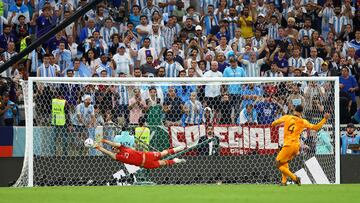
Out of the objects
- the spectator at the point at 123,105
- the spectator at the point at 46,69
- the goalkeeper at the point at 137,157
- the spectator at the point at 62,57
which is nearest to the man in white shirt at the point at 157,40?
the spectator at the point at 62,57

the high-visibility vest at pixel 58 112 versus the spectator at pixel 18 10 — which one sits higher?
the spectator at pixel 18 10

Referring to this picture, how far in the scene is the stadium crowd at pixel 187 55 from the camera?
22406 millimetres

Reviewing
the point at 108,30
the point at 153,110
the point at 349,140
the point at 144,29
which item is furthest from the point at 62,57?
the point at 349,140

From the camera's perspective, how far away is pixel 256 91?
22656 millimetres

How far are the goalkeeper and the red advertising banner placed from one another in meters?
1.72

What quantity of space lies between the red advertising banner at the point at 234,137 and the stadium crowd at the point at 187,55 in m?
0.18

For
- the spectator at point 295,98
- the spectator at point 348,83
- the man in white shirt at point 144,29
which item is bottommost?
the spectator at point 295,98

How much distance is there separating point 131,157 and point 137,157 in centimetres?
12

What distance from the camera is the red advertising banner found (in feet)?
73.2

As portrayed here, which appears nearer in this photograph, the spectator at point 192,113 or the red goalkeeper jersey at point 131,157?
the red goalkeeper jersey at point 131,157

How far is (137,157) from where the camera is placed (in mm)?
→ 20312

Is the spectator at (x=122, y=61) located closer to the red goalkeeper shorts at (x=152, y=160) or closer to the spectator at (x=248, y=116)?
the spectator at (x=248, y=116)

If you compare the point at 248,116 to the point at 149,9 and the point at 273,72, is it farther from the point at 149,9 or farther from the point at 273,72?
the point at 149,9

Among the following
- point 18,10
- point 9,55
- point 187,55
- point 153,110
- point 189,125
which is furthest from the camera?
point 18,10
